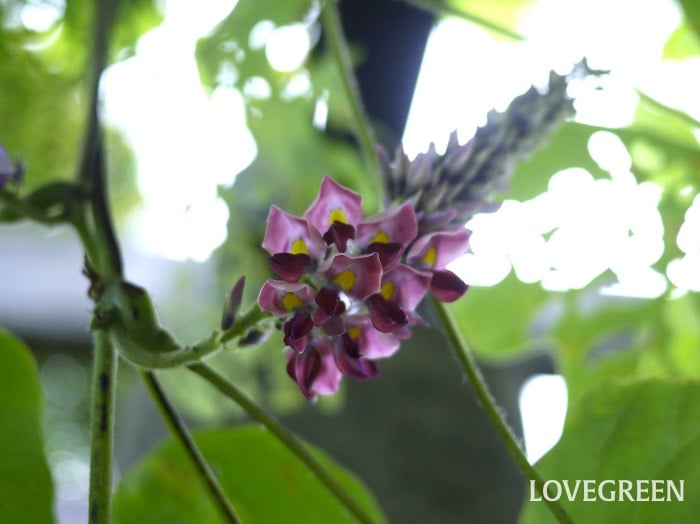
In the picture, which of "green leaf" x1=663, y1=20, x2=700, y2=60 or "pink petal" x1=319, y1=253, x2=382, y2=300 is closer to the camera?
"pink petal" x1=319, y1=253, x2=382, y2=300

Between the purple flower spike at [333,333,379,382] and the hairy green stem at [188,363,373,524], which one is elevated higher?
the purple flower spike at [333,333,379,382]

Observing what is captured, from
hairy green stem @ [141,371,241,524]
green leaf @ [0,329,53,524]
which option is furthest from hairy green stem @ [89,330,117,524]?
green leaf @ [0,329,53,524]

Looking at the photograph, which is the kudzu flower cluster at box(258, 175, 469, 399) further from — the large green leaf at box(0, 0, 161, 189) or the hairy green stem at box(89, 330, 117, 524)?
the large green leaf at box(0, 0, 161, 189)

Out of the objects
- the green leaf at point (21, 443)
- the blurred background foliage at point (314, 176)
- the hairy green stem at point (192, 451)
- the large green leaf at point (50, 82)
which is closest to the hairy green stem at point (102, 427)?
the hairy green stem at point (192, 451)

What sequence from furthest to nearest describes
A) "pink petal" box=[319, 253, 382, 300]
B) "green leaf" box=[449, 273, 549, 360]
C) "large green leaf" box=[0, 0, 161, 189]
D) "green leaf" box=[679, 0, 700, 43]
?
"large green leaf" box=[0, 0, 161, 189] < "green leaf" box=[449, 273, 549, 360] < "green leaf" box=[679, 0, 700, 43] < "pink petal" box=[319, 253, 382, 300]

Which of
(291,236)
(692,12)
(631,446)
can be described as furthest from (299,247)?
(692,12)

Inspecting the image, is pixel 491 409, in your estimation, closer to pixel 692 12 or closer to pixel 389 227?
pixel 389 227

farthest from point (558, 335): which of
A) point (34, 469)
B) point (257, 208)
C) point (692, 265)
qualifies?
point (34, 469)

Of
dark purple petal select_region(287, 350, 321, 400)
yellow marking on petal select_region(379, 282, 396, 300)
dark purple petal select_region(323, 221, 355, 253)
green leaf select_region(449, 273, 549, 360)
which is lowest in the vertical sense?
green leaf select_region(449, 273, 549, 360)
